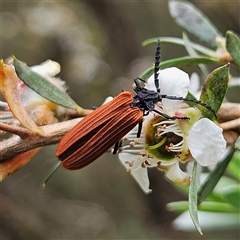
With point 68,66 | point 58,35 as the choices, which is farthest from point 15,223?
point 58,35

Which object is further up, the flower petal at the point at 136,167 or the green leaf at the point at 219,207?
the flower petal at the point at 136,167

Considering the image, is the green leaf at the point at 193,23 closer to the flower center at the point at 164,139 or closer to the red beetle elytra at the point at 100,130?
the red beetle elytra at the point at 100,130

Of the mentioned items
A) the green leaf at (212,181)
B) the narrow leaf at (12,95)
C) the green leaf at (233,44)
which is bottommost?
the green leaf at (212,181)

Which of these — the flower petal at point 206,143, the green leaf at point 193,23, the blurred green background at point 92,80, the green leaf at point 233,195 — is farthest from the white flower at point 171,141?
the blurred green background at point 92,80

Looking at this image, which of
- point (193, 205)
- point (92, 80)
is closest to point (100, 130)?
point (193, 205)

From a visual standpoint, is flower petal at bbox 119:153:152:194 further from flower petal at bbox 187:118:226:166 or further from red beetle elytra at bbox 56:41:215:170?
flower petal at bbox 187:118:226:166

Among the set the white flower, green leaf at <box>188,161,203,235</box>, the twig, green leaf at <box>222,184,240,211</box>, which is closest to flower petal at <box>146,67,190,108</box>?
the white flower

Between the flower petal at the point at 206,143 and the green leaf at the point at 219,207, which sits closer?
the flower petal at the point at 206,143
